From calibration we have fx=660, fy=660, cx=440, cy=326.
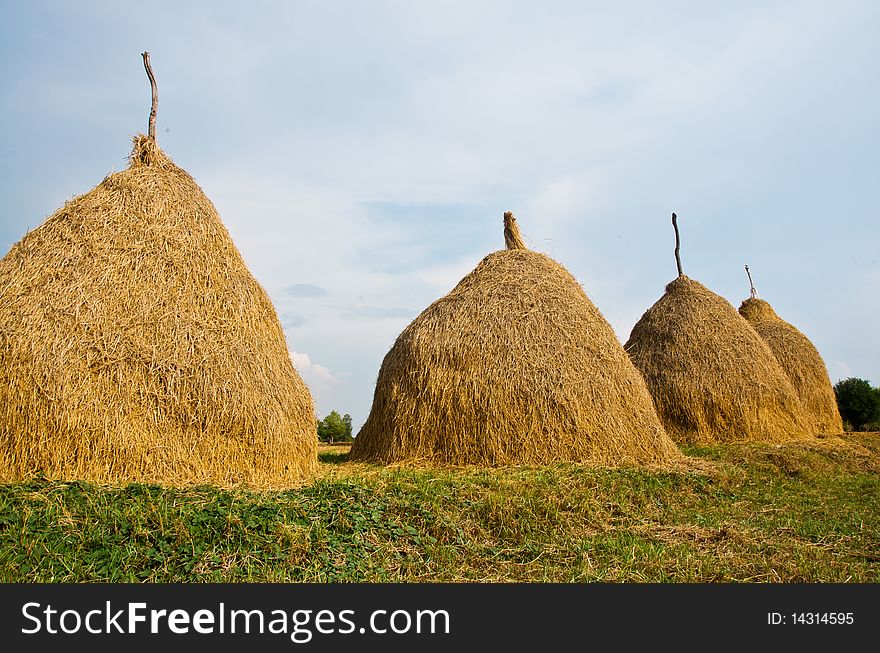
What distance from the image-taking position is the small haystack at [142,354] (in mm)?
7023

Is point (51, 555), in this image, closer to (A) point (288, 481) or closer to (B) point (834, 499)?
(A) point (288, 481)

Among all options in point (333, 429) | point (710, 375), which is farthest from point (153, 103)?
point (333, 429)

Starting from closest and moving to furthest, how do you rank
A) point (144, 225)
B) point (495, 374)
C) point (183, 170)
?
point (144, 225) → point (183, 170) → point (495, 374)

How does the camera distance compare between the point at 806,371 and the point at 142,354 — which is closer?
the point at 142,354

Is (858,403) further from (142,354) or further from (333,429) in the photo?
(142,354)

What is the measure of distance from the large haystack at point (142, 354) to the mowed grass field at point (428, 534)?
657mm

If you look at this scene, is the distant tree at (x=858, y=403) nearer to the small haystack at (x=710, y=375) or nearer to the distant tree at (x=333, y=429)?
the small haystack at (x=710, y=375)

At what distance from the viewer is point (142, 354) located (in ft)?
24.6

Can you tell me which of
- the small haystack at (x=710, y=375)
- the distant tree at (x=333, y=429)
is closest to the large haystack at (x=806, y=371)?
the small haystack at (x=710, y=375)

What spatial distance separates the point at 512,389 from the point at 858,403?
2025 cm
